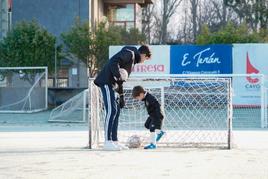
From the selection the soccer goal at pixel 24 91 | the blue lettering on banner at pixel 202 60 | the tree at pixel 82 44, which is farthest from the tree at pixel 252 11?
the soccer goal at pixel 24 91

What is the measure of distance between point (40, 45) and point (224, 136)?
16558 mm

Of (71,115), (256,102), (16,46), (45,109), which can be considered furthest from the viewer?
(16,46)

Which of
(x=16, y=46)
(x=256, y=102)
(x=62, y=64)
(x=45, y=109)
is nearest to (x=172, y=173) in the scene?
(x=256, y=102)

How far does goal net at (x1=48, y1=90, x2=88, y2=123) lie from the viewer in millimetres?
20438

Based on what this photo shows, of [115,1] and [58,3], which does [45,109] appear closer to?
[58,3]

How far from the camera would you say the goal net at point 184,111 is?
13883mm

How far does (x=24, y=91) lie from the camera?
26.0 m

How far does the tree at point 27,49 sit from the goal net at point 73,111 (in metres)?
7.72

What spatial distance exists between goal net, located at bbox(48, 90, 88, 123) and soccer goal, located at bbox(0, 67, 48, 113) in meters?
4.16

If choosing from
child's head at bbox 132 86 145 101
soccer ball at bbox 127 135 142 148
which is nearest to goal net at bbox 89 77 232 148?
soccer ball at bbox 127 135 142 148

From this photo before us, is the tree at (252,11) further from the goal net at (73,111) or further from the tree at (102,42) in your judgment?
the goal net at (73,111)

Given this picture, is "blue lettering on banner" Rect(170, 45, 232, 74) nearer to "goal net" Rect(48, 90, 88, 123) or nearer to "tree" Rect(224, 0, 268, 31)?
"goal net" Rect(48, 90, 88, 123)

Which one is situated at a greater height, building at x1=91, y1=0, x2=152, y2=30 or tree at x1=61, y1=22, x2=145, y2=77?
building at x1=91, y1=0, x2=152, y2=30

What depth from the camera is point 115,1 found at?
39094mm
